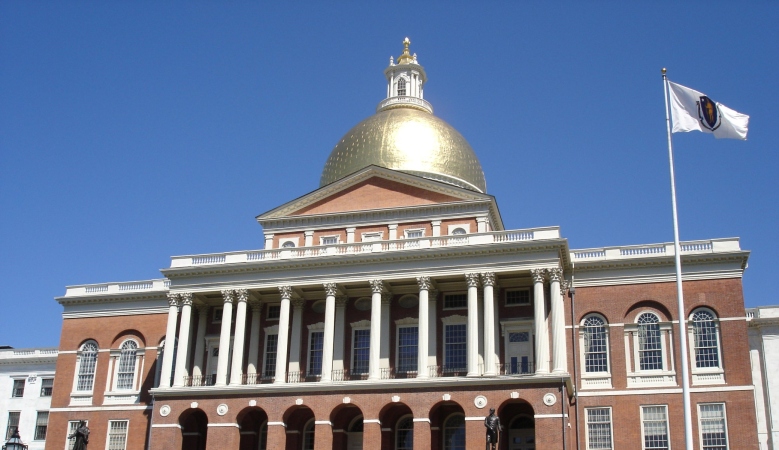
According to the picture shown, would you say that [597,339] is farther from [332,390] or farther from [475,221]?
[332,390]

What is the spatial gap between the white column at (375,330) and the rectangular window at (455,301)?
12.1ft

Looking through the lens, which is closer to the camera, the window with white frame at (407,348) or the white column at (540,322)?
the white column at (540,322)

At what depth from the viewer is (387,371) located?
50719 millimetres

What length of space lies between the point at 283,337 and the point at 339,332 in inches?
124

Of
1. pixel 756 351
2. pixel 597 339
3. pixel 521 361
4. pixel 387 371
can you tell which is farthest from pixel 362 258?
pixel 756 351

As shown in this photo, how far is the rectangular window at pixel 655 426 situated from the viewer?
158ft

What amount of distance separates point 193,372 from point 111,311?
29.0ft

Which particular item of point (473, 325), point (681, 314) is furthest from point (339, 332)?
point (681, 314)

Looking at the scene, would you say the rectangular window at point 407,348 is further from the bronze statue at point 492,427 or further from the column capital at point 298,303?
the bronze statue at point 492,427

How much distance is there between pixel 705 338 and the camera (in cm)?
4909

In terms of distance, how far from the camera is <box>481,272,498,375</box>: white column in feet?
158

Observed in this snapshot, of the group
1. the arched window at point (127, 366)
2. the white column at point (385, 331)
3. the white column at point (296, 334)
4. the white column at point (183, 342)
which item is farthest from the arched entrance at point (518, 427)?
the arched window at point (127, 366)

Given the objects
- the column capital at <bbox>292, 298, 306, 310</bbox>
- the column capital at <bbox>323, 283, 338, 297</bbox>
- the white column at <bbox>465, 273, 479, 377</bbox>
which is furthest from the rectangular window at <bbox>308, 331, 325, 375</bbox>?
the white column at <bbox>465, 273, 479, 377</bbox>

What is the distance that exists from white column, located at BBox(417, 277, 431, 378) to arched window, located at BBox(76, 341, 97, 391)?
22068 millimetres
